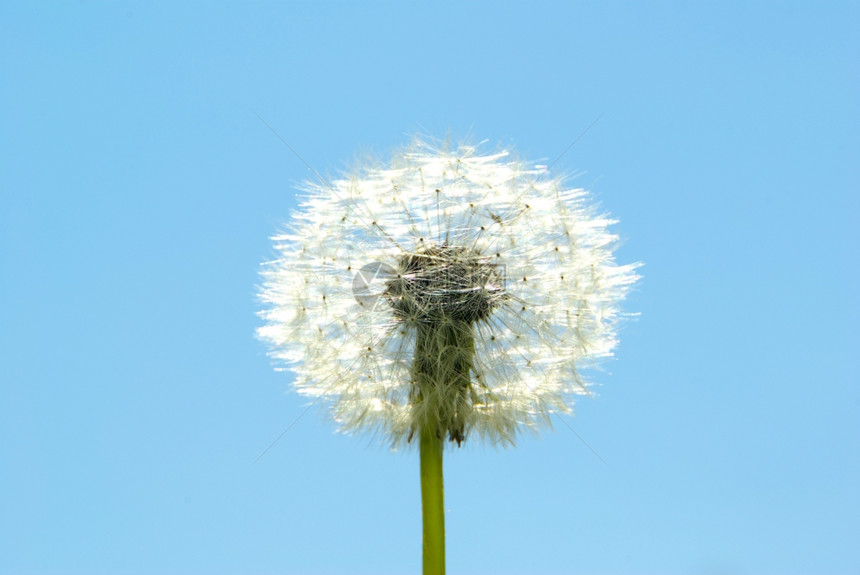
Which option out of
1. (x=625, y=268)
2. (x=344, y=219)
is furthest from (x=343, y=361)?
(x=625, y=268)

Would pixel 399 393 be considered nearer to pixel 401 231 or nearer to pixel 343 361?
pixel 343 361

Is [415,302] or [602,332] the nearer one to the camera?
[415,302]

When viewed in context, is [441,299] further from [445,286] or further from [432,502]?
[432,502]

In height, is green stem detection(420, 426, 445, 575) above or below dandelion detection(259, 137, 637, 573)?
below

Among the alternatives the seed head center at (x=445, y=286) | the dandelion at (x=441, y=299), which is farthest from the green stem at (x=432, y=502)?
the seed head center at (x=445, y=286)

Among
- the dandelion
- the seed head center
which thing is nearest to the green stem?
the dandelion

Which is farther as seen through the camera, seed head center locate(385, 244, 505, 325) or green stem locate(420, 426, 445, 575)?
green stem locate(420, 426, 445, 575)

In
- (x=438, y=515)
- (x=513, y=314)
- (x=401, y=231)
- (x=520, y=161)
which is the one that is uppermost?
(x=520, y=161)

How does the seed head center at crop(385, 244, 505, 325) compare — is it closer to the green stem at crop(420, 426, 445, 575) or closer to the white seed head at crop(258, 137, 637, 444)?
the white seed head at crop(258, 137, 637, 444)
